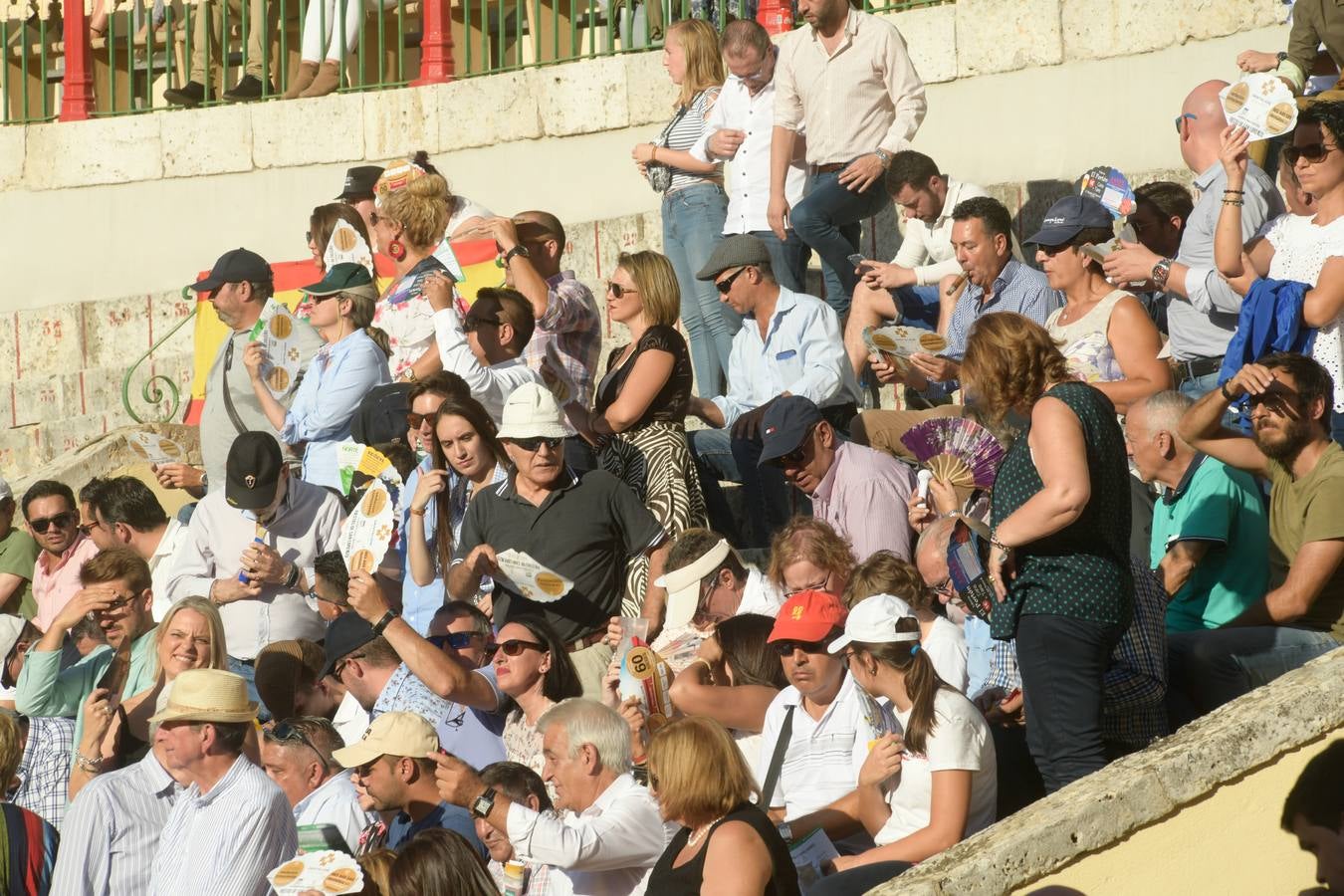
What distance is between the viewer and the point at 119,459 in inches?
503

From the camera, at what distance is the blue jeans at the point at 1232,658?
6613 mm

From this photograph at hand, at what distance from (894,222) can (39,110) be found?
25.1 ft

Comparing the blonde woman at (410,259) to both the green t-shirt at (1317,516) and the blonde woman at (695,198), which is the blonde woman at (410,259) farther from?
the green t-shirt at (1317,516)

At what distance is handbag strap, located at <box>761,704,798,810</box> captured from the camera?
6.76 metres

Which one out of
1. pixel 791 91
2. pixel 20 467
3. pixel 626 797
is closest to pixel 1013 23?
pixel 791 91

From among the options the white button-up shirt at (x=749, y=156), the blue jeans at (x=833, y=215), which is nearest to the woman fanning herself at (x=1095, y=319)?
the blue jeans at (x=833, y=215)

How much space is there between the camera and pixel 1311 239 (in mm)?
8156

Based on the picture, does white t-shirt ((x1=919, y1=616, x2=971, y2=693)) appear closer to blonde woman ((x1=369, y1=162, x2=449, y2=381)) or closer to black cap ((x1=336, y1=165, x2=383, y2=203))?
blonde woman ((x1=369, y1=162, x2=449, y2=381))

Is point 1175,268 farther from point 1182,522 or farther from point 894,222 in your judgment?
point 894,222

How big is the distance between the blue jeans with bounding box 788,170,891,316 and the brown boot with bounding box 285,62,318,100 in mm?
5758

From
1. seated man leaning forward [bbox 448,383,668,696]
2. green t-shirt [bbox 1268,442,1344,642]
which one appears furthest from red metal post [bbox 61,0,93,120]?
green t-shirt [bbox 1268,442,1344,642]

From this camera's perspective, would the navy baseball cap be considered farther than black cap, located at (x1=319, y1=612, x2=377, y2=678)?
Yes

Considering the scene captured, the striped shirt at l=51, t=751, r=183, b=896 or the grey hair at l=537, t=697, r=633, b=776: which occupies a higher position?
the grey hair at l=537, t=697, r=633, b=776

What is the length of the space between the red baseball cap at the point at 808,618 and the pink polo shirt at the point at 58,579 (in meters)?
4.21
